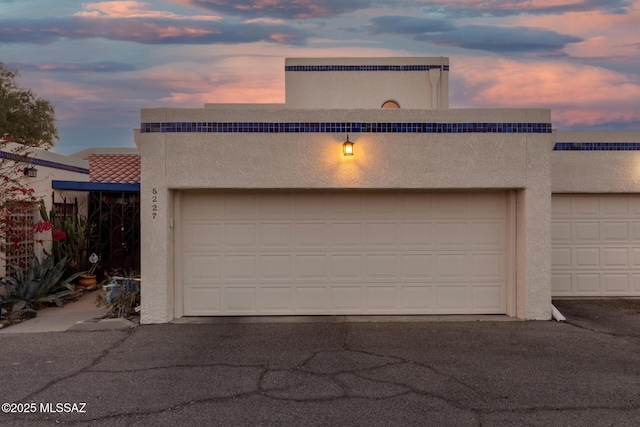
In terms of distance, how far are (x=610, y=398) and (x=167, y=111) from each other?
7400 mm

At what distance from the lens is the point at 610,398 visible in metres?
5.63

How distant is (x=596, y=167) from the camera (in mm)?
11547

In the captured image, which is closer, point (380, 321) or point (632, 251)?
point (380, 321)

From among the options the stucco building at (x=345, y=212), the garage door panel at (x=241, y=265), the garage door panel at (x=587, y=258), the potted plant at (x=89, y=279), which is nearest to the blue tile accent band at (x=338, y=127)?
the stucco building at (x=345, y=212)

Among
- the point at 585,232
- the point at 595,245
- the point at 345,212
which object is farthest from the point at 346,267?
the point at 595,245

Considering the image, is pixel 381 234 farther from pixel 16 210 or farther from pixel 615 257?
pixel 16 210

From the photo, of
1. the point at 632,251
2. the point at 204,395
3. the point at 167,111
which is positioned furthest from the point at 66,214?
the point at 632,251

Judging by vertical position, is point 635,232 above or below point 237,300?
above

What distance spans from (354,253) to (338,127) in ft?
7.13

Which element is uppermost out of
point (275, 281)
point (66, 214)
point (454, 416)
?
point (66, 214)

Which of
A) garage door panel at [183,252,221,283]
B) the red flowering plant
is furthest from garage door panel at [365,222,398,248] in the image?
the red flowering plant

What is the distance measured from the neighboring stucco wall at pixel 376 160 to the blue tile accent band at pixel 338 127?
0.22 feet

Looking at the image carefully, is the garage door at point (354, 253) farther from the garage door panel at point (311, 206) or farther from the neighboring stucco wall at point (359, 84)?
the neighboring stucco wall at point (359, 84)

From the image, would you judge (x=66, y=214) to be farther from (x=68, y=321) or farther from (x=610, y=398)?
(x=610, y=398)
